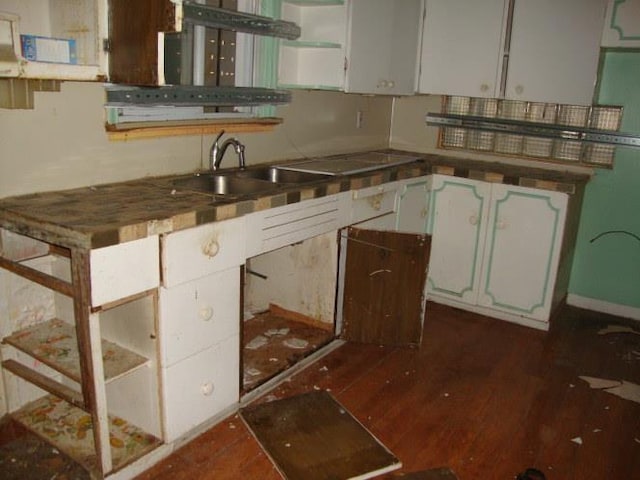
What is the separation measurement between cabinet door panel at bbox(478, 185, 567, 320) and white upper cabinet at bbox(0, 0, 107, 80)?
7.52 feet

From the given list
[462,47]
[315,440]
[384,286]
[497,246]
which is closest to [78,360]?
[315,440]

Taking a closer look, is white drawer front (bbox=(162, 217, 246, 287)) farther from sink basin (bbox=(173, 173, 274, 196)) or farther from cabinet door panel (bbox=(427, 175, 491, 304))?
cabinet door panel (bbox=(427, 175, 491, 304))

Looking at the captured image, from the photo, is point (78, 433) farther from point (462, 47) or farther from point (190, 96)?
point (462, 47)

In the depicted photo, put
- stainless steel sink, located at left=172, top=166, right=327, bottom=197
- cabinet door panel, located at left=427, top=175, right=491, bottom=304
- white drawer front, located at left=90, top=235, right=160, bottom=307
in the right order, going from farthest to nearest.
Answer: cabinet door panel, located at left=427, top=175, right=491, bottom=304 → stainless steel sink, located at left=172, top=166, right=327, bottom=197 → white drawer front, located at left=90, top=235, right=160, bottom=307

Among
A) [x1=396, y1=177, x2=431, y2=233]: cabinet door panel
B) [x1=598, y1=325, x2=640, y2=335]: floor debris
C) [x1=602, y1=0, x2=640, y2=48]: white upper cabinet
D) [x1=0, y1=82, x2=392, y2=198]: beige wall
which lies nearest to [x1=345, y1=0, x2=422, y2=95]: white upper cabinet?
[x1=0, y1=82, x2=392, y2=198]: beige wall

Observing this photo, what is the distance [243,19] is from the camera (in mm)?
2406

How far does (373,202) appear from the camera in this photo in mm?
2941

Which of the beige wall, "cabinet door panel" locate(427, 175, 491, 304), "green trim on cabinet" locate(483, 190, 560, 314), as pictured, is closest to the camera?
the beige wall

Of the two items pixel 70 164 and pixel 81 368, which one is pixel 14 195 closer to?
pixel 70 164

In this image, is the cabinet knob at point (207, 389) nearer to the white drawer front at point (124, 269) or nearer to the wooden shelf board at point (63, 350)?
the wooden shelf board at point (63, 350)

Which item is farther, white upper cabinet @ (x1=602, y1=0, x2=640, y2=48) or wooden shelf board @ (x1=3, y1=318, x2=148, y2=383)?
white upper cabinet @ (x1=602, y1=0, x2=640, y2=48)

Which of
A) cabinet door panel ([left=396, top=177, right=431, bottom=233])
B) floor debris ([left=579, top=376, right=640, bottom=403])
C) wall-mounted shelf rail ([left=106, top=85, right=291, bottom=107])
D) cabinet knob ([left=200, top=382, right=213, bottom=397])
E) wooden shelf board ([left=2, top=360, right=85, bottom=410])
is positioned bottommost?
floor debris ([left=579, top=376, right=640, bottom=403])

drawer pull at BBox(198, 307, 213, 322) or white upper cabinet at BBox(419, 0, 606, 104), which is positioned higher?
white upper cabinet at BBox(419, 0, 606, 104)

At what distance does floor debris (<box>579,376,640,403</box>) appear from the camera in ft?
8.66
